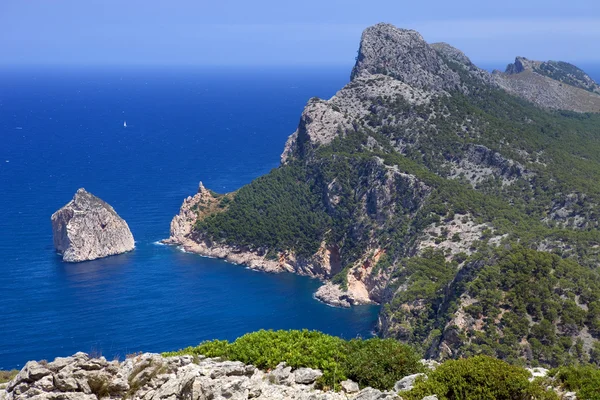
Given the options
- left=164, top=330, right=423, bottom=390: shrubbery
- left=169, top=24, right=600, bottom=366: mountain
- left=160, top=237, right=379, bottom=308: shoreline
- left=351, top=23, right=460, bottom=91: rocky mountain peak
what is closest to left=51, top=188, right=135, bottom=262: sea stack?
left=160, top=237, right=379, bottom=308: shoreline

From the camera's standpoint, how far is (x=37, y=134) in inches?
7525

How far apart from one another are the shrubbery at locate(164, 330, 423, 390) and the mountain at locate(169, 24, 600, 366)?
83.6ft

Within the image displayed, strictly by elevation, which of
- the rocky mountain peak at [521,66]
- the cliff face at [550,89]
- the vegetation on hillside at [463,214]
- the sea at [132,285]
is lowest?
the sea at [132,285]

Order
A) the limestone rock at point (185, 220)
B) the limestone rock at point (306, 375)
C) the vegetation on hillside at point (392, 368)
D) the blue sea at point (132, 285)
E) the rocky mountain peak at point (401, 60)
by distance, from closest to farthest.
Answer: the vegetation on hillside at point (392, 368) < the limestone rock at point (306, 375) < the blue sea at point (132, 285) < the limestone rock at point (185, 220) < the rocky mountain peak at point (401, 60)

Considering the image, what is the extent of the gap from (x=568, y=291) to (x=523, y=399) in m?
34.0

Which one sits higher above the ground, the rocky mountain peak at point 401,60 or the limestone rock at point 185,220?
the rocky mountain peak at point 401,60

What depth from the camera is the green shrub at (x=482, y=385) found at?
74.4ft

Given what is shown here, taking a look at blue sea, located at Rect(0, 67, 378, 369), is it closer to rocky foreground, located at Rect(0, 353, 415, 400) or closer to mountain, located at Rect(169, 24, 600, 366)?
mountain, located at Rect(169, 24, 600, 366)

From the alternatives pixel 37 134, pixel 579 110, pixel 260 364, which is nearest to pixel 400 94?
pixel 579 110

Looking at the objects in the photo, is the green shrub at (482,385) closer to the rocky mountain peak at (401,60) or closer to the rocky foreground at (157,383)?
the rocky foreground at (157,383)

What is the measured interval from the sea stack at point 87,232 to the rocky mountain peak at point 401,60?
52028mm

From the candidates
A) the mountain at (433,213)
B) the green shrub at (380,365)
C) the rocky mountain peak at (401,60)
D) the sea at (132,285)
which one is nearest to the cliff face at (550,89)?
the mountain at (433,213)

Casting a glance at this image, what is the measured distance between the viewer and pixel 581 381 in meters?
23.8

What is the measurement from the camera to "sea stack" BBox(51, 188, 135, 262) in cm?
9288
